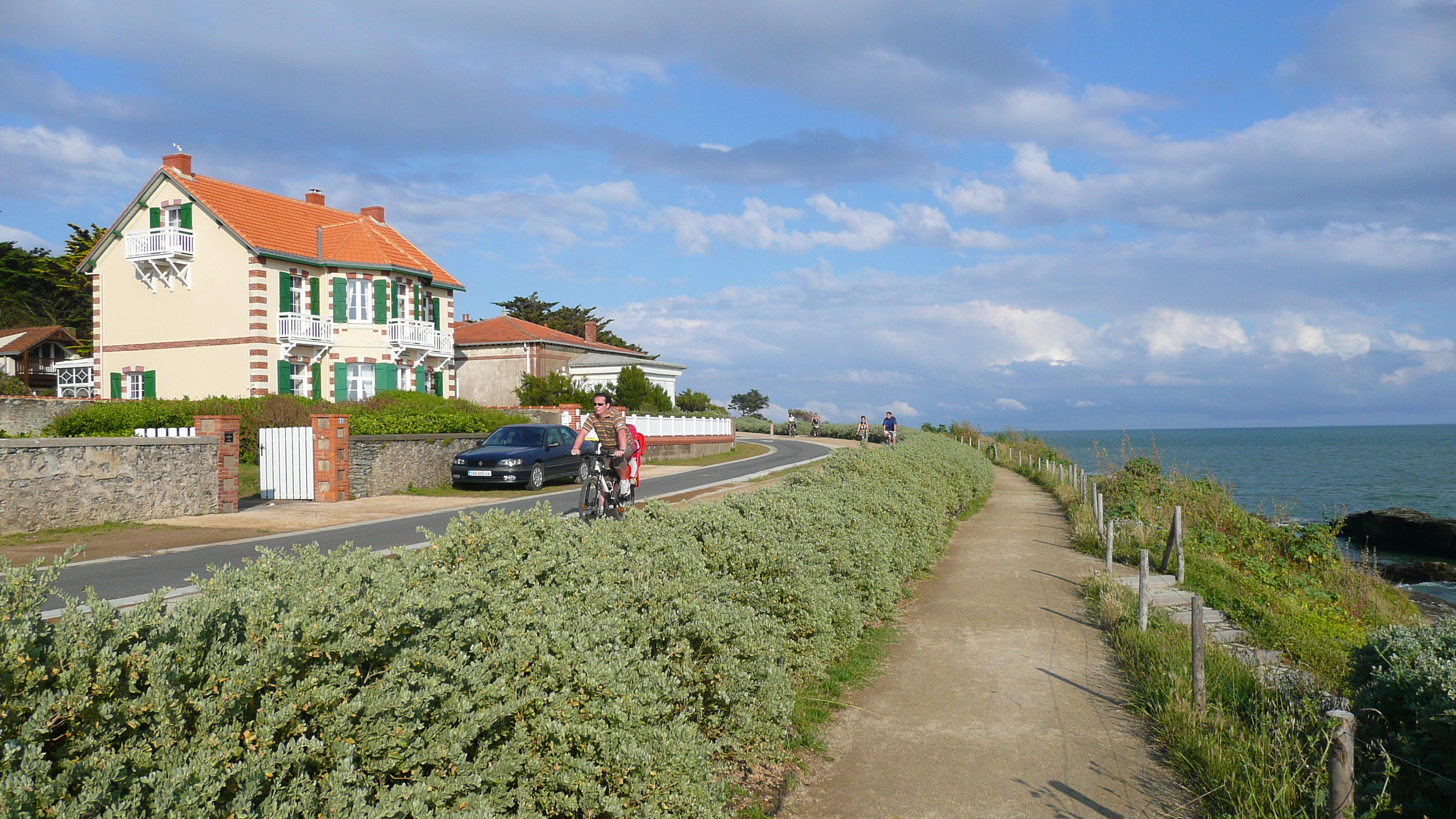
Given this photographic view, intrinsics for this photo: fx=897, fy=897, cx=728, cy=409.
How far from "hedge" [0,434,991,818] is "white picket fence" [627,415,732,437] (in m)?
25.5

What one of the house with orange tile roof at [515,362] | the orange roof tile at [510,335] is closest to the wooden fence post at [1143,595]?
the house with orange tile roof at [515,362]

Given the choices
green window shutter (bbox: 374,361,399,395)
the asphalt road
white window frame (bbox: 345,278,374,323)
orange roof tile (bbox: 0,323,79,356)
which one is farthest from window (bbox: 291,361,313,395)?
orange roof tile (bbox: 0,323,79,356)

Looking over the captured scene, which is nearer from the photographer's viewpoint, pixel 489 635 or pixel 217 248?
pixel 489 635

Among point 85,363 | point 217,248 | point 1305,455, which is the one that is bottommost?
point 1305,455

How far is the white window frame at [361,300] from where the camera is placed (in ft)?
110

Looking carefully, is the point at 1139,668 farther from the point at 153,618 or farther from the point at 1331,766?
the point at 153,618

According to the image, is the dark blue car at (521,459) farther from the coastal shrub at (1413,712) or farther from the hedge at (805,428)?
the hedge at (805,428)

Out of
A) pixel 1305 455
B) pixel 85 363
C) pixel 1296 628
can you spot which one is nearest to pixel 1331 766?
pixel 1296 628

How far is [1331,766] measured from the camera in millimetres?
4637

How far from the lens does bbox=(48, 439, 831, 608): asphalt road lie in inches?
356

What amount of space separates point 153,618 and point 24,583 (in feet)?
1.21

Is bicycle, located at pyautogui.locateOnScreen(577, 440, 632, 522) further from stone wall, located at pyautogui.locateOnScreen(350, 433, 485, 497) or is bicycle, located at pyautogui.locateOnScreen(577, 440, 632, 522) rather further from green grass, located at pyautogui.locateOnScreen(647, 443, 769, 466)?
green grass, located at pyautogui.locateOnScreen(647, 443, 769, 466)

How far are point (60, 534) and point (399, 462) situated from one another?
7342 millimetres

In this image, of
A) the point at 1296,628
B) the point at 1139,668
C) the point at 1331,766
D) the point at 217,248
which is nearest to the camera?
the point at 1331,766
